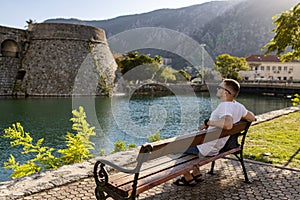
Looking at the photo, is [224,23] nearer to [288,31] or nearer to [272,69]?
[272,69]

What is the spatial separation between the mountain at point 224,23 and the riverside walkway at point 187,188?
10891 centimetres

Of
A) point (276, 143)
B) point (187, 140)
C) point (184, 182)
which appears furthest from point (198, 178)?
point (276, 143)

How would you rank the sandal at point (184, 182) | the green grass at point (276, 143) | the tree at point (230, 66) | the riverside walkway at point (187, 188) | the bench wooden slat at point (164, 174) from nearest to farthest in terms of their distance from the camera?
the bench wooden slat at point (164, 174), the riverside walkway at point (187, 188), the sandal at point (184, 182), the green grass at point (276, 143), the tree at point (230, 66)

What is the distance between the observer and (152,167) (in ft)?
9.89

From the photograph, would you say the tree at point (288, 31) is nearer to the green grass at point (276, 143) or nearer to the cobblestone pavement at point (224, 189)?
the green grass at point (276, 143)

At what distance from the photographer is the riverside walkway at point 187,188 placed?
10.5 ft

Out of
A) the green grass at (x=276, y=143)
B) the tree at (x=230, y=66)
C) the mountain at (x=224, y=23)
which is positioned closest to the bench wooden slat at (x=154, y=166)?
the green grass at (x=276, y=143)

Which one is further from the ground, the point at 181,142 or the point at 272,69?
the point at 272,69

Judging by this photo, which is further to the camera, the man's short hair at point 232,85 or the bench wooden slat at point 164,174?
the man's short hair at point 232,85

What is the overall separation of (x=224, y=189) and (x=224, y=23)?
141 m

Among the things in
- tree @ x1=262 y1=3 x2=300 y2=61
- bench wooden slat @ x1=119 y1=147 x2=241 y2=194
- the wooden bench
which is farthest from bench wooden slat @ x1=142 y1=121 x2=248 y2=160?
tree @ x1=262 y1=3 x2=300 y2=61

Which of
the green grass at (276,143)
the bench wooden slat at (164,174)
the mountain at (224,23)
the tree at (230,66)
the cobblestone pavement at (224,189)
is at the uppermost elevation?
the mountain at (224,23)

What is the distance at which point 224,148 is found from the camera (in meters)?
3.67

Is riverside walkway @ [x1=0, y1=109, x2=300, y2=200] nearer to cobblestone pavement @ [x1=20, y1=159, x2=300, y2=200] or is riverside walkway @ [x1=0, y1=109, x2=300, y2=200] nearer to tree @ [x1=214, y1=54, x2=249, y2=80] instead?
cobblestone pavement @ [x1=20, y1=159, x2=300, y2=200]
